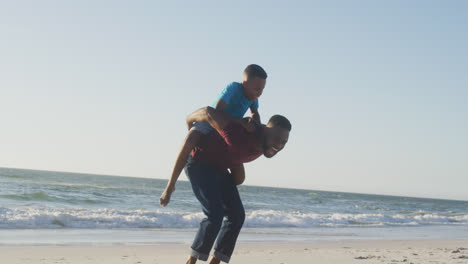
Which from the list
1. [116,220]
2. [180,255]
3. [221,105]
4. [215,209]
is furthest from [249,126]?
[116,220]

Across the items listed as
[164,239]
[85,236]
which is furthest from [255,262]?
[85,236]

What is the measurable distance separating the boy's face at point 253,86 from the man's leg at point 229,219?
24.9 inches

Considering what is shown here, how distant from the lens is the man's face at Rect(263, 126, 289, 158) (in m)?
3.18

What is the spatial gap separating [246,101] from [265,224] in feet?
32.8

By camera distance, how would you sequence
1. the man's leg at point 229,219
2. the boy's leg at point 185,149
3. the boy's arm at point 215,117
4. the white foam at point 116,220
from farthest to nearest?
the white foam at point 116,220, the man's leg at point 229,219, the boy's leg at point 185,149, the boy's arm at point 215,117

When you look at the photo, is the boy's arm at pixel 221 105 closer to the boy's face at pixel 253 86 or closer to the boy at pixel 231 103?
the boy at pixel 231 103

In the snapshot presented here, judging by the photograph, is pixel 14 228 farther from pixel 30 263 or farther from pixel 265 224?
pixel 265 224

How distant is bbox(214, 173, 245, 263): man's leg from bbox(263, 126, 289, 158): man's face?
0.49 meters

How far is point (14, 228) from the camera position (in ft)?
30.3

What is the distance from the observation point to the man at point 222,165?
10.4 feet

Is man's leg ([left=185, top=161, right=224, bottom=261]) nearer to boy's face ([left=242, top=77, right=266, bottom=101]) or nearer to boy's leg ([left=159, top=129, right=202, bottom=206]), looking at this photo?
boy's leg ([left=159, top=129, right=202, bottom=206])

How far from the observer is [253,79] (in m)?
3.41

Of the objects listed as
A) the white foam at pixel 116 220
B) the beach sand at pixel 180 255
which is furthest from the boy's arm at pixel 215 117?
the white foam at pixel 116 220

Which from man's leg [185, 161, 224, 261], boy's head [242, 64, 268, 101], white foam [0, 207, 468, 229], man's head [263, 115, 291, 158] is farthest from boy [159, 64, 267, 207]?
white foam [0, 207, 468, 229]
